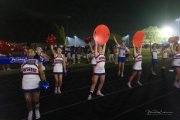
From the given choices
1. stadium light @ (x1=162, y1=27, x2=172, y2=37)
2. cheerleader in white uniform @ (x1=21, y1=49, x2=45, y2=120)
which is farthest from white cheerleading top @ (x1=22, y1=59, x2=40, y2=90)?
stadium light @ (x1=162, y1=27, x2=172, y2=37)

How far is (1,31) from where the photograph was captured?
41.7m

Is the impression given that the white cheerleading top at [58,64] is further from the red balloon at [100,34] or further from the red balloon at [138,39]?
the red balloon at [138,39]

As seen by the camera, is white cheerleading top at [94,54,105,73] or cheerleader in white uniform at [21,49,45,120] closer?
cheerleader in white uniform at [21,49,45,120]

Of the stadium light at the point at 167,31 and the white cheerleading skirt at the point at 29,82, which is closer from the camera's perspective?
the white cheerleading skirt at the point at 29,82

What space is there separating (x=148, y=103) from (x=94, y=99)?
1.78 metres

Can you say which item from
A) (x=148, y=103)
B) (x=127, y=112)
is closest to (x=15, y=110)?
(x=127, y=112)

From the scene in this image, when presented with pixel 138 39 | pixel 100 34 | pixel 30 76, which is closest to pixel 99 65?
pixel 100 34

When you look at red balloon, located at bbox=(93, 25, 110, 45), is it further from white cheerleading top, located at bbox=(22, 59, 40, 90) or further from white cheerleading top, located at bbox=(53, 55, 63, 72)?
white cheerleading top, located at bbox=(22, 59, 40, 90)

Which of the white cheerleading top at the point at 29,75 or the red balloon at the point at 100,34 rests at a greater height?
the red balloon at the point at 100,34
